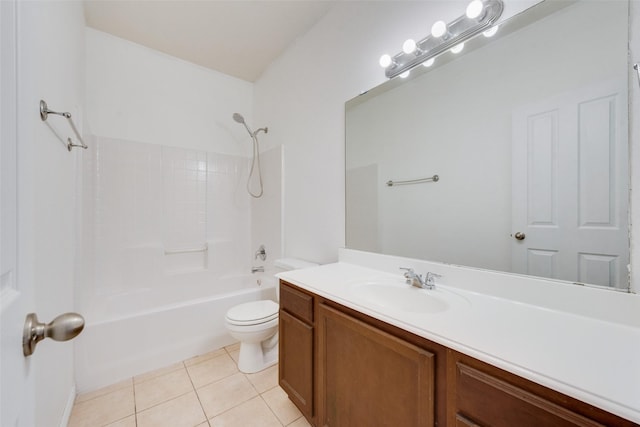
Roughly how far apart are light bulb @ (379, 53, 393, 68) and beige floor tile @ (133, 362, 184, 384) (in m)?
2.44

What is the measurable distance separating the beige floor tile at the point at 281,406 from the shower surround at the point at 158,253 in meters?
0.75

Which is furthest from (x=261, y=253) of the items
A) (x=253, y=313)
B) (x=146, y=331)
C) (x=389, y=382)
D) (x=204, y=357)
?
(x=389, y=382)

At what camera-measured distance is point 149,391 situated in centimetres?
159

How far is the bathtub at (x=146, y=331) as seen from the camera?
162cm

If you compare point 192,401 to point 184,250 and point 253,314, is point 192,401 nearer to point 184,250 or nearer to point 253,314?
point 253,314

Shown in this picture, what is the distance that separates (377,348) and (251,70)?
2.80 meters

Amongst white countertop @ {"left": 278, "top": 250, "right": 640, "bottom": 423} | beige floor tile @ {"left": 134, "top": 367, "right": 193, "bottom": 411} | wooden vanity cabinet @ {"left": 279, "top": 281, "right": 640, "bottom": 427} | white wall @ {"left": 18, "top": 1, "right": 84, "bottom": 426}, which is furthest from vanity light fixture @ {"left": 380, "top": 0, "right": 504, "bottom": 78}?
beige floor tile @ {"left": 134, "top": 367, "right": 193, "bottom": 411}

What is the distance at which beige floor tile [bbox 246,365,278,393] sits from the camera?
1.62 meters

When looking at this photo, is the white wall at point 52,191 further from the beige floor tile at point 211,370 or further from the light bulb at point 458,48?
the light bulb at point 458,48

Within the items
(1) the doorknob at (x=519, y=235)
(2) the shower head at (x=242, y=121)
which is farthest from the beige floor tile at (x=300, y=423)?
(2) the shower head at (x=242, y=121)

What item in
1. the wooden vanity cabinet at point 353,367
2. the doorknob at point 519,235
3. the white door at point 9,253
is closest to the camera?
the white door at point 9,253

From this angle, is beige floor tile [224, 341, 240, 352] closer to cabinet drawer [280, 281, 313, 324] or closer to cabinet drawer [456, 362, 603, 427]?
cabinet drawer [280, 281, 313, 324]

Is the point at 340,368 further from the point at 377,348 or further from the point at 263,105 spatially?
the point at 263,105

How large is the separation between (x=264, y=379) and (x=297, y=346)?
2.19 feet
